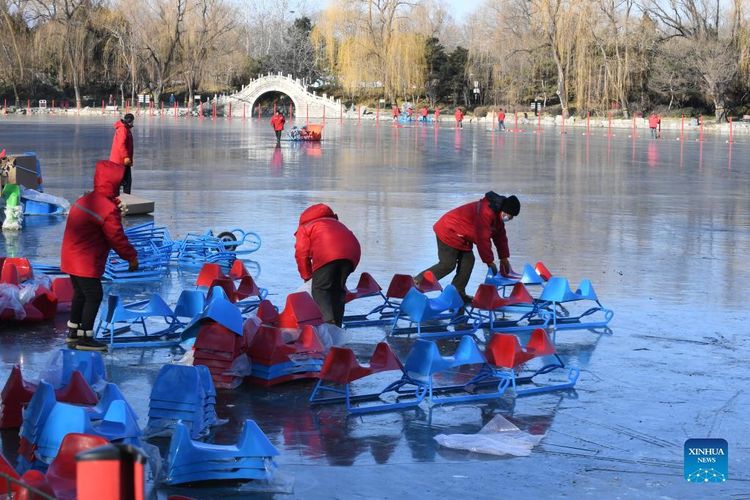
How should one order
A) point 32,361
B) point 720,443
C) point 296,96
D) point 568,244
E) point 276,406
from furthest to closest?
point 296,96 → point 568,244 → point 32,361 → point 276,406 → point 720,443

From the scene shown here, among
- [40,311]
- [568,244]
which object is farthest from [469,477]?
[568,244]

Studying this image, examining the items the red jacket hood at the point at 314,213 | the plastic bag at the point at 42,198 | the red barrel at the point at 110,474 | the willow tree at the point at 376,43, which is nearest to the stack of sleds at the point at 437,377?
the red jacket hood at the point at 314,213

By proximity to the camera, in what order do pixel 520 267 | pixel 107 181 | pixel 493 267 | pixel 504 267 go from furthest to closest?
pixel 520 267 → pixel 504 267 → pixel 493 267 → pixel 107 181

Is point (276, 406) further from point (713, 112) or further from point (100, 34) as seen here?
point (100, 34)

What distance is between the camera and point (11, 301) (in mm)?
9695

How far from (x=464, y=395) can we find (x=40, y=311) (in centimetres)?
426

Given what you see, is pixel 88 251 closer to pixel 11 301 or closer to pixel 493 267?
pixel 11 301

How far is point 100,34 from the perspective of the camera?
9550cm

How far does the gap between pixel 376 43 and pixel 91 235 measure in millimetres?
81381

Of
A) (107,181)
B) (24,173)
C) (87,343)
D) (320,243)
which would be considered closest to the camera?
(87,343)

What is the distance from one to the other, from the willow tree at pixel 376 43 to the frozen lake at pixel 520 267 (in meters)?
52.9

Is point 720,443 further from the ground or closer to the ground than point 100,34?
closer to the ground

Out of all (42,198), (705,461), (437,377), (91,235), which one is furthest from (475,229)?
(42,198)

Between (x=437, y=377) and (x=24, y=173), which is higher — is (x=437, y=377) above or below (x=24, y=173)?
below
